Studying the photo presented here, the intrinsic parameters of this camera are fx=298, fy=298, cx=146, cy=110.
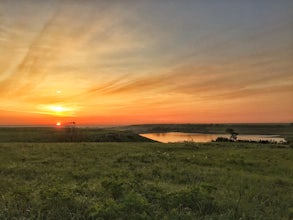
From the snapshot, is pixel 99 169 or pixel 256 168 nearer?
pixel 99 169

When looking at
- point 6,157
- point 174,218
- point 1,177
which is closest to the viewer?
point 174,218

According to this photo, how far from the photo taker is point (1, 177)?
1307 centimetres

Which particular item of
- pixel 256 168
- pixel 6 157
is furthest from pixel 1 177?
pixel 256 168

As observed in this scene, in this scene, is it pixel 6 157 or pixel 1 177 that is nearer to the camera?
pixel 1 177

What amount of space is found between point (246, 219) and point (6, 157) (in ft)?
56.8

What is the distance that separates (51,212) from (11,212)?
1.06m

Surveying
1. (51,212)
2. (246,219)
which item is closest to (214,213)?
(246,219)

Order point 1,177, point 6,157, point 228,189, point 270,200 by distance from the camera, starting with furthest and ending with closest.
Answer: point 6,157 → point 1,177 → point 228,189 → point 270,200

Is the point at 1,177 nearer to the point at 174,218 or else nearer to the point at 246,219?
the point at 174,218

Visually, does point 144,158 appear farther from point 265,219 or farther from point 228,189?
point 265,219

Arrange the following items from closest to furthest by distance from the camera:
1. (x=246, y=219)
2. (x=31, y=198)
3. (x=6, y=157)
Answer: (x=246, y=219) < (x=31, y=198) < (x=6, y=157)

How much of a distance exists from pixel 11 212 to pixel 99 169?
25.8ft

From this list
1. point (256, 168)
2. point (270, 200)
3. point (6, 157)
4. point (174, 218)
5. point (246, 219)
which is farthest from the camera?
point (6, 157)

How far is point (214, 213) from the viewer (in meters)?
8.01
